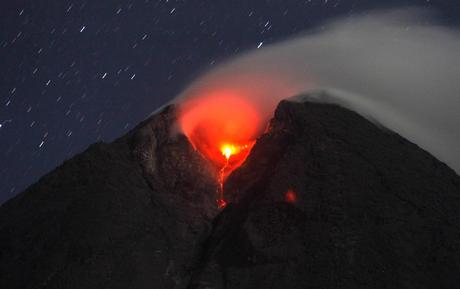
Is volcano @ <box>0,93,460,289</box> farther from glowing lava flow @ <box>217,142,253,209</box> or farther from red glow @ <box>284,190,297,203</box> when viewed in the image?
glowing lava flow @ <box>217,142,253,209</box>

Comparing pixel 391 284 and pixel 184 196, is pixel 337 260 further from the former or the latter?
pixel 184 196

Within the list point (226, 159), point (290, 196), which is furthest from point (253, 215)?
point (226, 159)

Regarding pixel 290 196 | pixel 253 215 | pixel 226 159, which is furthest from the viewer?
pixel 226 159

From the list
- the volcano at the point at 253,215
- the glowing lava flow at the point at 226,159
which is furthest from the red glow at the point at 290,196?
the glowing lava flow at the point at 226,159

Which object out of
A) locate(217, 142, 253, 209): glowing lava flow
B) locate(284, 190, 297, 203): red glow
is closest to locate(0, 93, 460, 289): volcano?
locate(284, 190, 297, 203): red glow

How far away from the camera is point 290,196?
45.0 m

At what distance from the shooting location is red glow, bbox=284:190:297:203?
44550 mm

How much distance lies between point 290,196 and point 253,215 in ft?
11.5

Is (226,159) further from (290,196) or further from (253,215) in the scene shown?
(253,215)

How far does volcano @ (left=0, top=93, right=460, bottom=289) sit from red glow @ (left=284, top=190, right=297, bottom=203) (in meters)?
0.12

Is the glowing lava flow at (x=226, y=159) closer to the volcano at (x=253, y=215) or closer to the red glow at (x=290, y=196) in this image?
the volcano at (x=253, y=215)

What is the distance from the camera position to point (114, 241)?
138 feet

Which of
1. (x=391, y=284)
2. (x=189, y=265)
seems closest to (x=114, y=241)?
(x=189, y=265)

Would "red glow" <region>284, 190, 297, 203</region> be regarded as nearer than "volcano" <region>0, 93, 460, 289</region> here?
No
